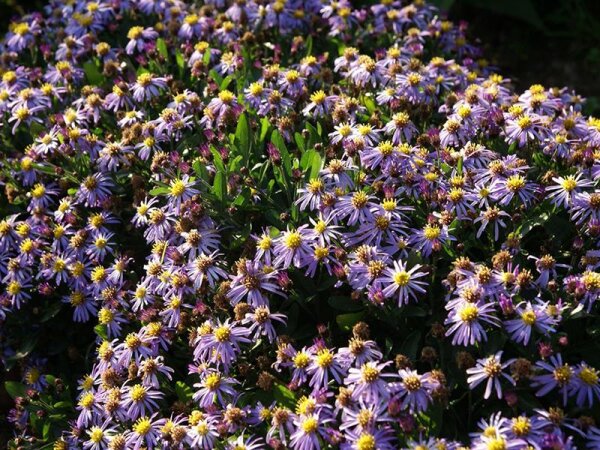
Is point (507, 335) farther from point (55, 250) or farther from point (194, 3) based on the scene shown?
point (194, 3)

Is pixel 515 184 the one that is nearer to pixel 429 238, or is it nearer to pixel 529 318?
pixel 429 238

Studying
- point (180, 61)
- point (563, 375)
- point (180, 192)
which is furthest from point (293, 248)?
point (180, 61)

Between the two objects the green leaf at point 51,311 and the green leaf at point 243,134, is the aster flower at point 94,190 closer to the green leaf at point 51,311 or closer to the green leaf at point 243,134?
the green leaf at point 51,311

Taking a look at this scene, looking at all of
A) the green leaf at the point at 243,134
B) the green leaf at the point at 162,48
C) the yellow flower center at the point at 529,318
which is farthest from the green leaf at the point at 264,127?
the yellow flower center at the point at 529,318

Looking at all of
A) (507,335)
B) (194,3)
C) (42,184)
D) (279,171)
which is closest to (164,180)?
(279,171)

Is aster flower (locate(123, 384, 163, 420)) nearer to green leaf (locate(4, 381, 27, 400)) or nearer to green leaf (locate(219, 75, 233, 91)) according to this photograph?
green leaf (locate(4, 381, 27, 400))

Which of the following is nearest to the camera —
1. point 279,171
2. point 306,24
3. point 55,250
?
point 279,171

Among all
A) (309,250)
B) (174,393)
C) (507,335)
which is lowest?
(174,393)
